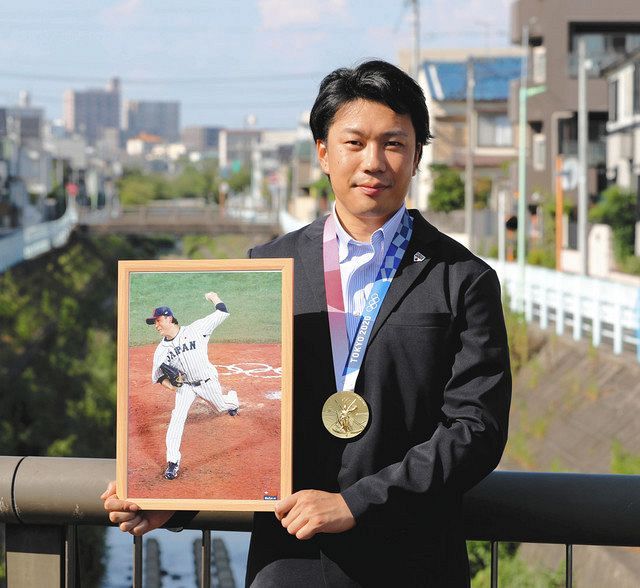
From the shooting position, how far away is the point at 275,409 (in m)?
2.83

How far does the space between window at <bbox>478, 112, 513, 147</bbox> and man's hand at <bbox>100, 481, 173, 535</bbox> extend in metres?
56.4

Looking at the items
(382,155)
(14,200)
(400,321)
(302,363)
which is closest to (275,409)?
(302,363)

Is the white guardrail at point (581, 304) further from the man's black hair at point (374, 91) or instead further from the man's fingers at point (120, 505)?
the man's fingers at point (120, 505)

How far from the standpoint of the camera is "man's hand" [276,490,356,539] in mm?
2705

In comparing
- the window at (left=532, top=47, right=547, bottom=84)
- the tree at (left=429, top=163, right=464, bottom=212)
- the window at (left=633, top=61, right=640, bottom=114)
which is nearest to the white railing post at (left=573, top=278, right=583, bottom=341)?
the window at (left=633, top=61, right=640, bottom=114)

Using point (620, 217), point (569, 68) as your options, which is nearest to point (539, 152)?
point (569, 68)

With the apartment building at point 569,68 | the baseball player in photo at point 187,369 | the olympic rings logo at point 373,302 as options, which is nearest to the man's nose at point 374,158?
the olympic rings logo at point 373,302

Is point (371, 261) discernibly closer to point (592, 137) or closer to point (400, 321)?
point (400, 321)

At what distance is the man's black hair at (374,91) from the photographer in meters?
2.87

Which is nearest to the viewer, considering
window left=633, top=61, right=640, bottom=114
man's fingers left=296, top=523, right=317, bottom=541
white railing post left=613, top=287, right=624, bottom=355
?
man's fingers left=296, top=523, right=317, bottom=541

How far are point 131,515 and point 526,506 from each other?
0.97m

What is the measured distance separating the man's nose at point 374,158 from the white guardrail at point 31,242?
1529 inches

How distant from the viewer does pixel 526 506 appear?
3170 mm

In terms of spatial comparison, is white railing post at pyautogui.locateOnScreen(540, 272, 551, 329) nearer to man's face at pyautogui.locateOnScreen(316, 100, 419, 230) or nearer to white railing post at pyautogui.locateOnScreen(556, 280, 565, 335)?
white railing post at pyautogui.locateOnScreen(556, 280, 565, 335)
